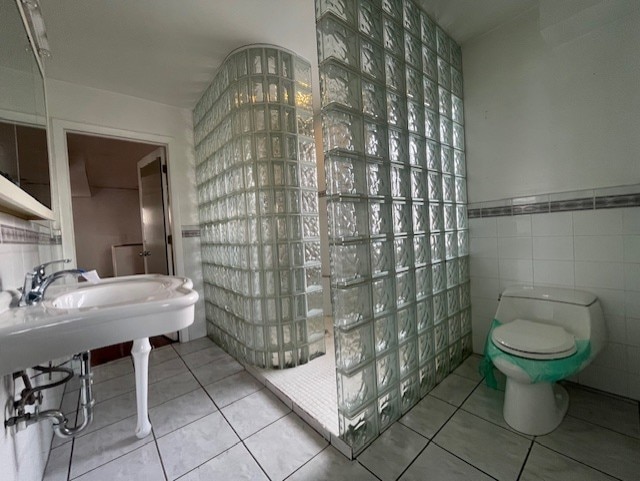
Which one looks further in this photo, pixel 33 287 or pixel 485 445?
pixel 485 445

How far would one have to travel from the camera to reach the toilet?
1.09 metres

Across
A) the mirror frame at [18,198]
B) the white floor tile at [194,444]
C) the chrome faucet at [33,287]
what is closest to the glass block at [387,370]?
the white floor tile at [194,444]

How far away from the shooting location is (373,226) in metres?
1.13

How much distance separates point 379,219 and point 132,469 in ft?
4.89

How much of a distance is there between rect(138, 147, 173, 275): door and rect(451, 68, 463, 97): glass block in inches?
95.4

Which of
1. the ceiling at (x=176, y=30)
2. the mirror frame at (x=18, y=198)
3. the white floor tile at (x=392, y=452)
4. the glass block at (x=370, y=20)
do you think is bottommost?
the white floor tile at (x=392, y=452)

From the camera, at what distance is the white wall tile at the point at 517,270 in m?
1.56

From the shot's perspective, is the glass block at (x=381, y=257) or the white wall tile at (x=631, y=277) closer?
the glass block at (x=381, y=257)

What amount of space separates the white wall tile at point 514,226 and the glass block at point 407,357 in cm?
94

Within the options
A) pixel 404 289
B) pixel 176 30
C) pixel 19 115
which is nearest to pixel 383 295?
pixel 404 289

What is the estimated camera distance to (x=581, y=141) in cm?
137

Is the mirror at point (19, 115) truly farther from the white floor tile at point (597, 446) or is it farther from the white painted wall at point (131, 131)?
the white floor tile at point (597, 446)

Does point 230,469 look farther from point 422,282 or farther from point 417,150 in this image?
point 417,150

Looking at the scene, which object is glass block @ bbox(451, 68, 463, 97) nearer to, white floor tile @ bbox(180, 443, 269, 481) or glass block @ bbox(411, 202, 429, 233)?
glass block @ bbox(411, 202, 429, 233)
